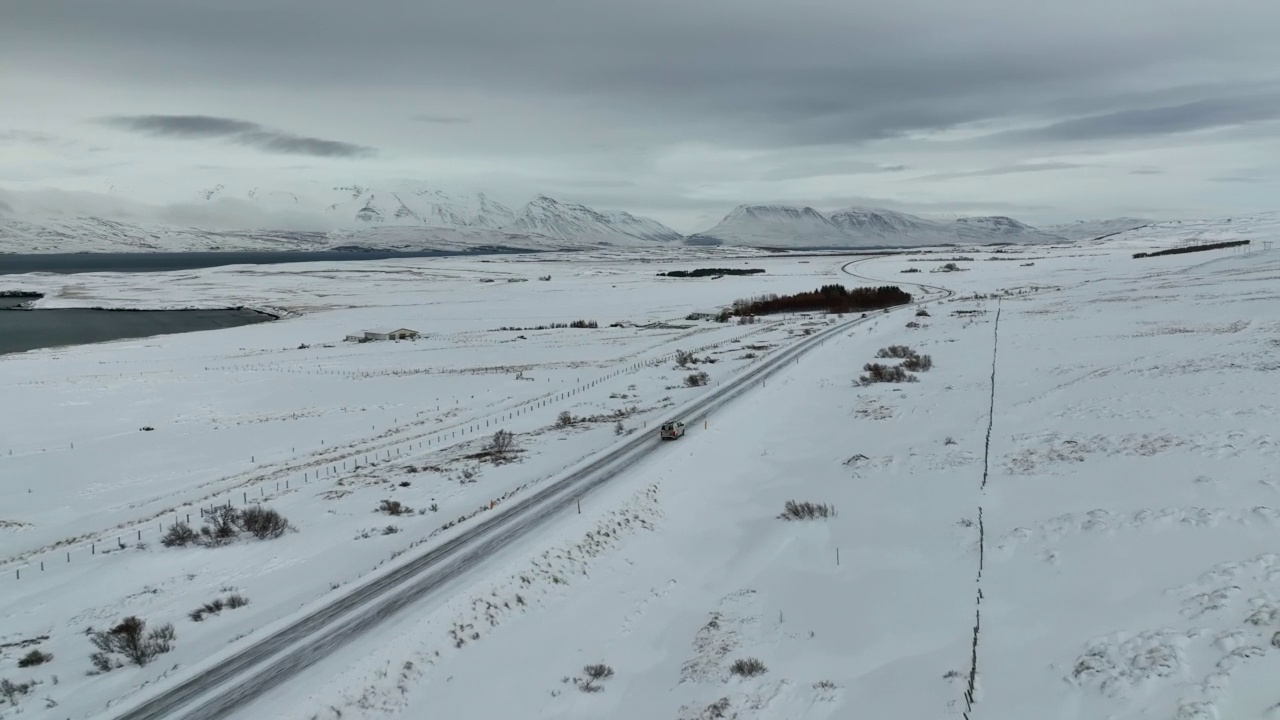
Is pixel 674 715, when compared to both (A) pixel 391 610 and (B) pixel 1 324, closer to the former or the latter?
(A) pixel 391 610

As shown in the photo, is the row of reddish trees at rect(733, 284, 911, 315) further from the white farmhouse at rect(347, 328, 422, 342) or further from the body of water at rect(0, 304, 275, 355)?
the body of water at rect(0, 304, 275, 355)

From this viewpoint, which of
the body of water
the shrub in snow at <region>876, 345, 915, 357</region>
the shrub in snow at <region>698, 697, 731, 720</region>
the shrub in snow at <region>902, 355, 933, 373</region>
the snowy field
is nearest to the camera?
the shrub in snow at <region>698, 697, 731, 720</region>

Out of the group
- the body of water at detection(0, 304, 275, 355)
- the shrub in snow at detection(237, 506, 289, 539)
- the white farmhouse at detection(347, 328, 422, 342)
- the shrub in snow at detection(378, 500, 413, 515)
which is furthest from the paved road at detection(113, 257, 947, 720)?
the body of water at detection(0, 304, 275, 355)

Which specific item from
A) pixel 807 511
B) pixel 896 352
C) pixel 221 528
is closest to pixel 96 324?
pixel 221 528

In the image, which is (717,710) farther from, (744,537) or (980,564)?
(744,537)

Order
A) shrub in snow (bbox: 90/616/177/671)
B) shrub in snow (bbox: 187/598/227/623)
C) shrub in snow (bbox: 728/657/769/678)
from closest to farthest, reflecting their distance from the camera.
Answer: shrub in snow (bbox: 728/657/769/678), shrub in snow (bbox: 90/616/177/671), shrub in snow (bbox: 187/598/227/623)
